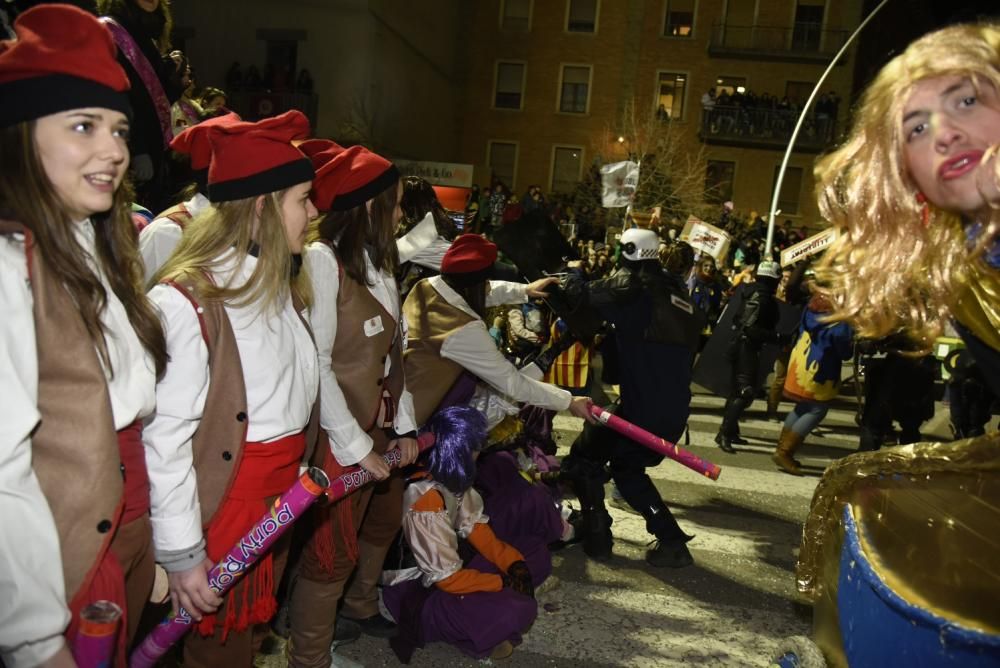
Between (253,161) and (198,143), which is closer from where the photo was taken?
(253,161)

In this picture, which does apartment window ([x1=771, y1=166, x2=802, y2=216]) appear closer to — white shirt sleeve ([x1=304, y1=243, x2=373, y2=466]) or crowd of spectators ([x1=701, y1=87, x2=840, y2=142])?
crowd of spectators ([x1=701, y1=87, x2=840, y2=142])

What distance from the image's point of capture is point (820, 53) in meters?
27.4

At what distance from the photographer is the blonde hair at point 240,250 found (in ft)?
6.75

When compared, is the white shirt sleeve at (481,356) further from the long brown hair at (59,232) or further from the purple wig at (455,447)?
the long brown hair at (59,232)

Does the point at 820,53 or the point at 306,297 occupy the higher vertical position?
the point at 820,53

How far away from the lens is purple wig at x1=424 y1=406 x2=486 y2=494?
330 cm

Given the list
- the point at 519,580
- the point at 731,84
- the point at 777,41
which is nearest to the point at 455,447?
the point at 519,580

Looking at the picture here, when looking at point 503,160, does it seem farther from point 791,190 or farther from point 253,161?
point 253,161

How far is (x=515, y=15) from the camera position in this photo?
1175 inches

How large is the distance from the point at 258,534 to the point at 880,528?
1.55m

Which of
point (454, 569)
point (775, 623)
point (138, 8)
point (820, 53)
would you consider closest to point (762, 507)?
point (775, 623)

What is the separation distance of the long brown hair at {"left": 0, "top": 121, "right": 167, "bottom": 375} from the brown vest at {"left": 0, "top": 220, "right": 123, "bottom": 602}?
3cm

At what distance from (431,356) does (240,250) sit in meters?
1.53

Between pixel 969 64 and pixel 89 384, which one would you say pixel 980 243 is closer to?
pixel 969 64
